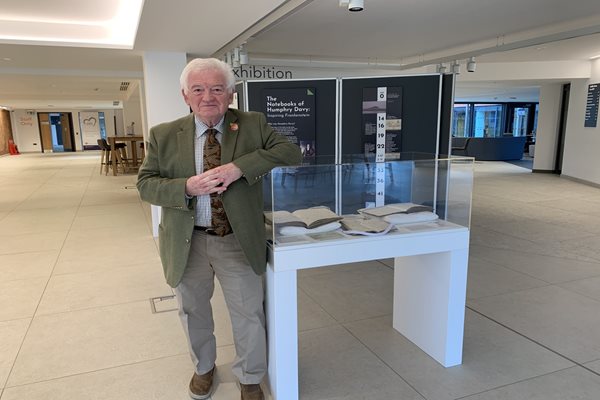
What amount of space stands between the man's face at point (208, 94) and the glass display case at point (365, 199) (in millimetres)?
394

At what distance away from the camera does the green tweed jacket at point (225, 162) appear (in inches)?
73.1

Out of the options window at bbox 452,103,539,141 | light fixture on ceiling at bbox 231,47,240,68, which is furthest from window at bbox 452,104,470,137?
light fixture on ceiling at bbox 231,47,240,68

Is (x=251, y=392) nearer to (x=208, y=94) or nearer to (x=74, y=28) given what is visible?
(x=208, y=94)

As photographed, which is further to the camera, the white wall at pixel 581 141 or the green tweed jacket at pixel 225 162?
the white wall at pixel 581 141

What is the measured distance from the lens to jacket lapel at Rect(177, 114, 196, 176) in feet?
6.19

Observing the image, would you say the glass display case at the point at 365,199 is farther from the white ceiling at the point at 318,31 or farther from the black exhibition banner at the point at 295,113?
the white ceiling at the point at 318,31

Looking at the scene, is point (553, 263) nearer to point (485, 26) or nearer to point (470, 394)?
point (470, 394)

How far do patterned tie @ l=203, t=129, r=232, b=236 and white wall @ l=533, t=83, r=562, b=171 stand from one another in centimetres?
1138

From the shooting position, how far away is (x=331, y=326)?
115 inches

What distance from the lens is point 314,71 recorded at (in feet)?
27.9

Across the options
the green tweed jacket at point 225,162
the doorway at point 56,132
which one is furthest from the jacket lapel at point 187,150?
the doorway at point 56,132

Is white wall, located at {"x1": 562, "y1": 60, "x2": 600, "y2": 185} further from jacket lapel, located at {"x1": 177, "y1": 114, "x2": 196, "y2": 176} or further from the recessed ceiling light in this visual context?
jacket lapel, located at {"x1": 177, "y1": 114, "x2": 196, "y2": 176}

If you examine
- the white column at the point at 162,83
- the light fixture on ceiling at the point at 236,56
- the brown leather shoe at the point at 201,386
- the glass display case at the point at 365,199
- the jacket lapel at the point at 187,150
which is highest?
the light fixture on ceiling at the point at 236,56

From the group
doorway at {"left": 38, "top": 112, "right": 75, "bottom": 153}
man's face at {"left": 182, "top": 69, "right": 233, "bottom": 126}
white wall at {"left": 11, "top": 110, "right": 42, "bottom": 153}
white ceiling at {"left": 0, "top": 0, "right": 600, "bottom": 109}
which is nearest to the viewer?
man's face at {"left": 182, "top": 69, "right": 233, "bottom": 126}
